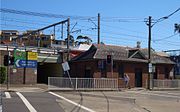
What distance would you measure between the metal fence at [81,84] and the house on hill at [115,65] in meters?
3.73

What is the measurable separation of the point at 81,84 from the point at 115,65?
9.35m

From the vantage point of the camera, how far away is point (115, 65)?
4338 cm

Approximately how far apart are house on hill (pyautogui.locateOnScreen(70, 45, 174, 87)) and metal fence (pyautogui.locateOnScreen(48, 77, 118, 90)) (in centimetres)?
373

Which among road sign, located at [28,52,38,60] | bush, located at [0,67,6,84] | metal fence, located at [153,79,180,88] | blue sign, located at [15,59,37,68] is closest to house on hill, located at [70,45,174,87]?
metal fence, located at [153,79,180,88]

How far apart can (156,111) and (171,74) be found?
104 ft

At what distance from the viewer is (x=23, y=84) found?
42.7m

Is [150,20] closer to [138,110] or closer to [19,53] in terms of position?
[19,53]

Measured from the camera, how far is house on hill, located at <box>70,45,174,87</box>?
42688 mm

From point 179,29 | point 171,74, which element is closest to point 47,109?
point 171,74

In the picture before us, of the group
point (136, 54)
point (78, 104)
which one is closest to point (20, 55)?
point (136, 54)

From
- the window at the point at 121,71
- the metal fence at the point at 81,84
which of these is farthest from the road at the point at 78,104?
the window at the point at 121,71

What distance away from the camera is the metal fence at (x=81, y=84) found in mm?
33625

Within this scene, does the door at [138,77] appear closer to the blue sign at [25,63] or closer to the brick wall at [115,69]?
the brick wall at [115,69]

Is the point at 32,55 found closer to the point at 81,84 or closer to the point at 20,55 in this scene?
the point at 20,55
